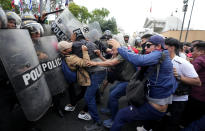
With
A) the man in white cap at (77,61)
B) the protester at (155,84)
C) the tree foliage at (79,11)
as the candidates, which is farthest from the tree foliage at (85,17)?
the protester at (155,84)

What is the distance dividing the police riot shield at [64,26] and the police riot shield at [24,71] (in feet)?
6.71

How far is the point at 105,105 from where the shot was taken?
3.78m

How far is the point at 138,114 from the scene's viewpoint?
6.24ft

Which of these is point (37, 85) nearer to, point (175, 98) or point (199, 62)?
point (175, 98)

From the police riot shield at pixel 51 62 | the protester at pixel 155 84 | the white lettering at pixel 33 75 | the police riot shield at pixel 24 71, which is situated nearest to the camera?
the police riot shield at pixel 24 71

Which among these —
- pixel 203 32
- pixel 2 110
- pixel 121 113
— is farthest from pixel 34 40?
pixel 203 32

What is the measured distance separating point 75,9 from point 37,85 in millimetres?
29533

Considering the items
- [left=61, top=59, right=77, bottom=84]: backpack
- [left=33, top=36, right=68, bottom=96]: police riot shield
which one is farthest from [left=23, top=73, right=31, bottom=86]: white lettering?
[left=61, top=59, right=77, bottom=84]: backpack

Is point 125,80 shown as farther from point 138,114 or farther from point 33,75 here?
point 33,75

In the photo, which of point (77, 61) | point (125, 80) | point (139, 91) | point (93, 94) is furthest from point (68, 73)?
point (139, 91)

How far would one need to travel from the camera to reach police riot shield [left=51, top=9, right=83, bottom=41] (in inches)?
143

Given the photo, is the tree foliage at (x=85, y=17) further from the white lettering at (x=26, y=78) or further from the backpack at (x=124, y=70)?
the white lettering at (x=26, y=78)

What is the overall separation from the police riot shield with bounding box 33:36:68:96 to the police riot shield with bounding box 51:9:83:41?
114 centimetres

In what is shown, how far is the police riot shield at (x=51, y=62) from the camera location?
2285 mm
